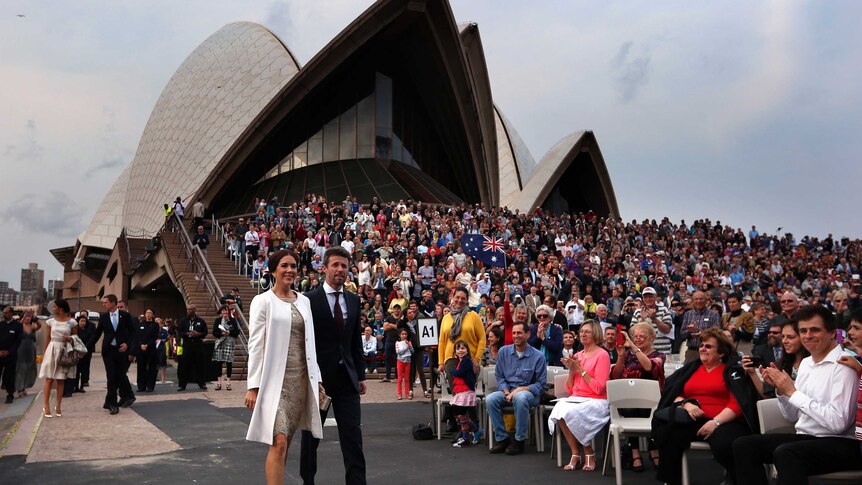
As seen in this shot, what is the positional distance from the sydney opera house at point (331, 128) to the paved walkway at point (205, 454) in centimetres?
1907

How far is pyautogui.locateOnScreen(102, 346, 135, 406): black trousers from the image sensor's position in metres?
8.92

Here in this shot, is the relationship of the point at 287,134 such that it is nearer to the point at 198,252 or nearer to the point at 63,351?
the point at 198,252

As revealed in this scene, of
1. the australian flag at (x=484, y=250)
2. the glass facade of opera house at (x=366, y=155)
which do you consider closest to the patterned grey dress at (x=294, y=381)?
the australian flag at (x=484, y=250)

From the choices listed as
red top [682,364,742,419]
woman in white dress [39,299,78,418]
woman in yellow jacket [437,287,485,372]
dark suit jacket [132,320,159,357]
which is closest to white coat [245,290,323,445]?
Answer: red top [682,364,742,419]

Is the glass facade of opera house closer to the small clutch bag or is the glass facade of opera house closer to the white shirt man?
the small clutch bag

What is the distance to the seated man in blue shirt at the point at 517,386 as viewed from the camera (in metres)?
6.52

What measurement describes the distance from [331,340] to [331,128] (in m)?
29.5

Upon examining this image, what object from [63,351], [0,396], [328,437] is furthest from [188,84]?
[328,437]

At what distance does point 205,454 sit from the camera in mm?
6230

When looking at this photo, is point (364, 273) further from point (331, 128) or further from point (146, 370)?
point (331, 128)

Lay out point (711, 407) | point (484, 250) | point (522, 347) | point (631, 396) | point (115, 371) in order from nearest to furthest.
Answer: point (711, 407)
point (631, 396)
point (522, 347)
point (115, 371)
point (484, 250)

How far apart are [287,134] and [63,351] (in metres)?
24.3

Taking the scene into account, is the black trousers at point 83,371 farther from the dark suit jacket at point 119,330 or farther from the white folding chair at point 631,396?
the white folding chair at point 631,396

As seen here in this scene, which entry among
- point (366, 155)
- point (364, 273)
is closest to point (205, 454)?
point (364, 273)
